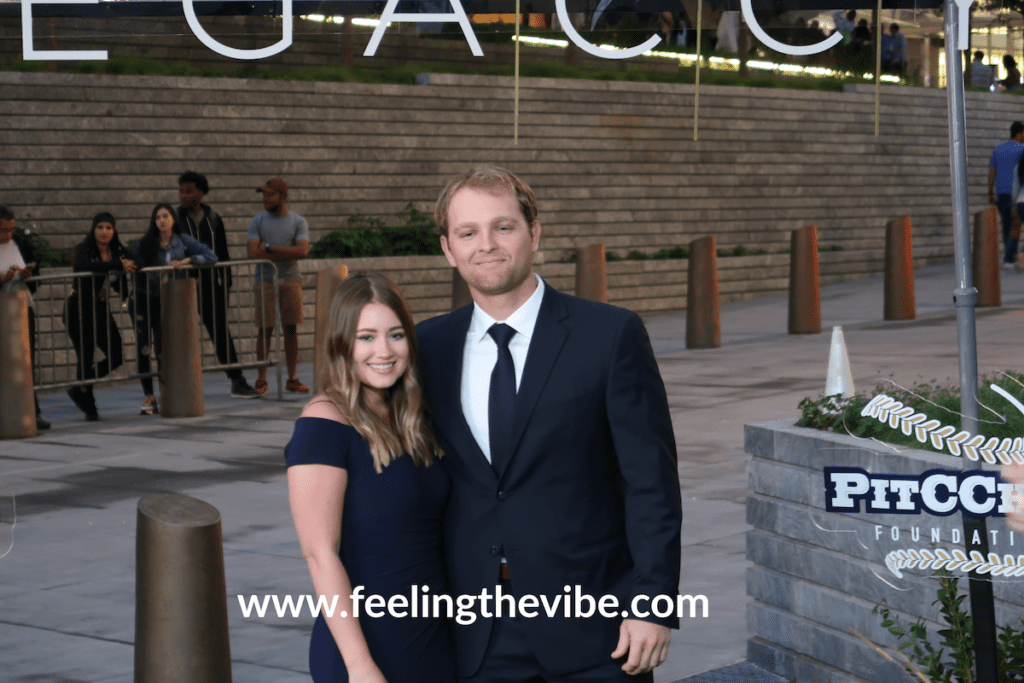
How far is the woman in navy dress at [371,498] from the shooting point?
2.64 meters

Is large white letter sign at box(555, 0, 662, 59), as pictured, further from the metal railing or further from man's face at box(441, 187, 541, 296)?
the metal railing

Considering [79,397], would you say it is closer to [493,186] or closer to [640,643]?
[493,186]

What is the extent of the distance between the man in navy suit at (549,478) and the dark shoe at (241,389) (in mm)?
8867

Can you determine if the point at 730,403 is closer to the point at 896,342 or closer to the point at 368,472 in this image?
the point at 896,342

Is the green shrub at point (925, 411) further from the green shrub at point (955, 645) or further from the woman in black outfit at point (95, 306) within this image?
the woman in black outfit at point (95, 306)

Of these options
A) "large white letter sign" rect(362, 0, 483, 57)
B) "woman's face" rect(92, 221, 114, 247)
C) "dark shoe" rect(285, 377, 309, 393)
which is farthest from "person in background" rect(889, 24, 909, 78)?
"large white letter sign" rect(362, 0, 483, 57)

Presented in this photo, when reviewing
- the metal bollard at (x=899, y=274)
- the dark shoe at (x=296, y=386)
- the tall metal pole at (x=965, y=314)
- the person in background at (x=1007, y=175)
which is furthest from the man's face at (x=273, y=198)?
the person in background at (x=1007, y=175)

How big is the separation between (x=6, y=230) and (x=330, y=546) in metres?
8.08

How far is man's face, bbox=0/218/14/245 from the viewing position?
980 cm

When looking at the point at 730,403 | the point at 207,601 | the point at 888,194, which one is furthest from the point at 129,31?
the point at 888,194

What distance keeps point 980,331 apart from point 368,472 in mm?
11521

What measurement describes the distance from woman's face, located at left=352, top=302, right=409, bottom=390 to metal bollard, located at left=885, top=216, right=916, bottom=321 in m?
12.9

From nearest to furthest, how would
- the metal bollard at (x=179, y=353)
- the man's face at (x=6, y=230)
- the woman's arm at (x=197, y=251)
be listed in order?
the man's face at (x=6, y=230)
the metal bollard at (x=179, y=353)
the woman's arm at (x=197, y=251)

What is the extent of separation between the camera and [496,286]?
9.06 ft
